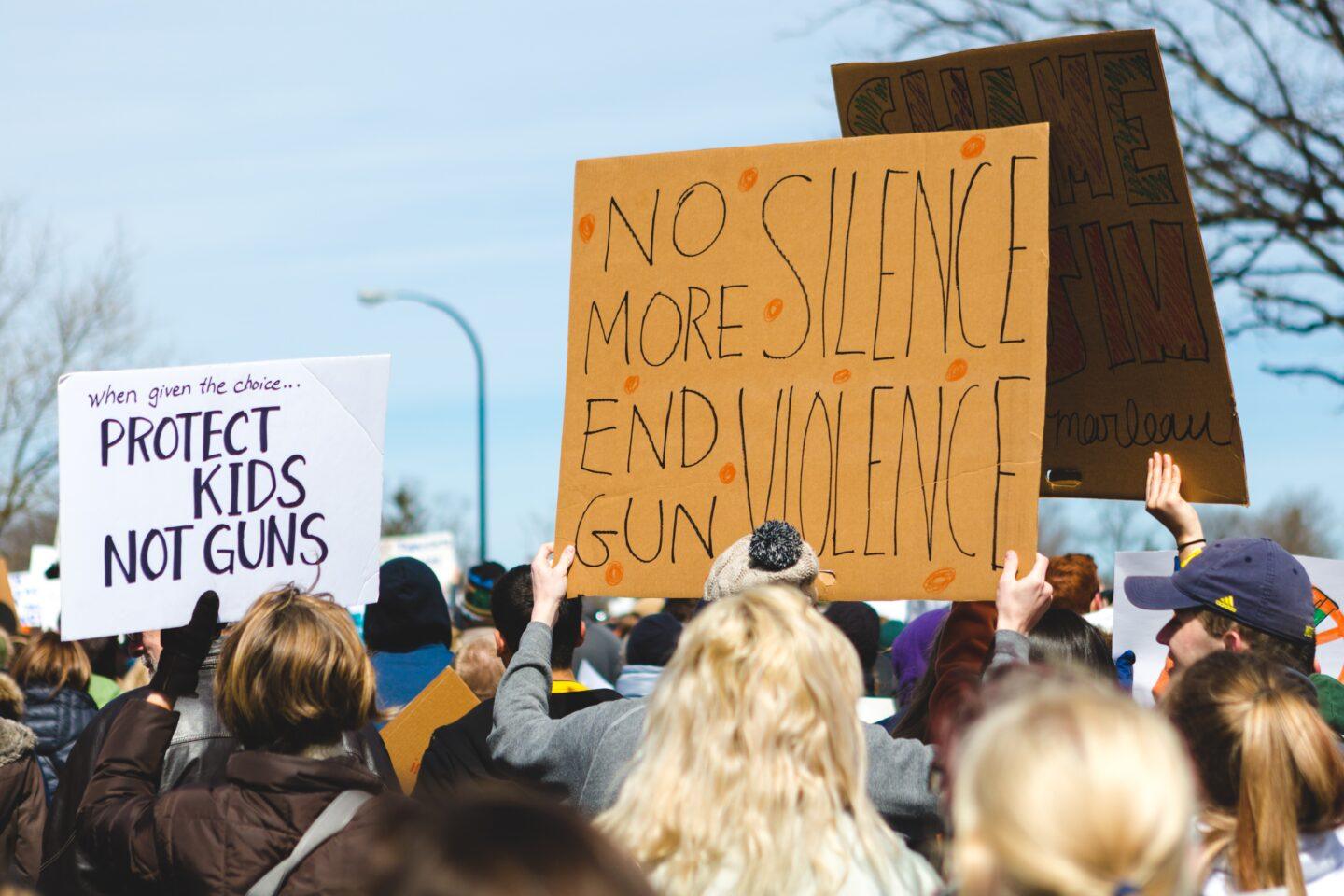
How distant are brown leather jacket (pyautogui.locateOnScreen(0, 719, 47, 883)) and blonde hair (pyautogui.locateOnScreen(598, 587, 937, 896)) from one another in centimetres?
321

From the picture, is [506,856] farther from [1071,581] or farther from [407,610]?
[1071,581]

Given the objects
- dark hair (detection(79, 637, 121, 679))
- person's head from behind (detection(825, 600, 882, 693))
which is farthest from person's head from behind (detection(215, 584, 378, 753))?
dark hair (detection(79, 637, 121, 679))

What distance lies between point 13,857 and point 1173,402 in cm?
371

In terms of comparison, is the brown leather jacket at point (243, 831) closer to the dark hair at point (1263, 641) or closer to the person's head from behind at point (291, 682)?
the person's head from behind at point (291, 682)

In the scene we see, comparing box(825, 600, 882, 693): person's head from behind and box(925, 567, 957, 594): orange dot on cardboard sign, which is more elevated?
box(925, 567, 957, 594): orange dot on cardboard sign

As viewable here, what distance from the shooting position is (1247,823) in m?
2.28

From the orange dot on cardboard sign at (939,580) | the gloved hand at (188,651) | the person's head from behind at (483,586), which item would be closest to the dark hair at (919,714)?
the orange dot on cardboard sign at (939,580)

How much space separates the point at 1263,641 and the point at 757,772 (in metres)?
1.62

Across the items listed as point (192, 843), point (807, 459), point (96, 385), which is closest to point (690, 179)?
point (807, 459)

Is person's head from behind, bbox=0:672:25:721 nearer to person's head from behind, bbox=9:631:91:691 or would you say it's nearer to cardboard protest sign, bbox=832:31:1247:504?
person's head from behind, bbox=9:631:91:691

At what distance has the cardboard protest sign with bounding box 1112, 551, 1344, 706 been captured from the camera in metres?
4.25

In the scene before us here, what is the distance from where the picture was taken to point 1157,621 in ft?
14.1

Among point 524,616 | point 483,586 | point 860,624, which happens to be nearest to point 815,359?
point 524,616

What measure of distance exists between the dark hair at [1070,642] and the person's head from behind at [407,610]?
74.5 inches
